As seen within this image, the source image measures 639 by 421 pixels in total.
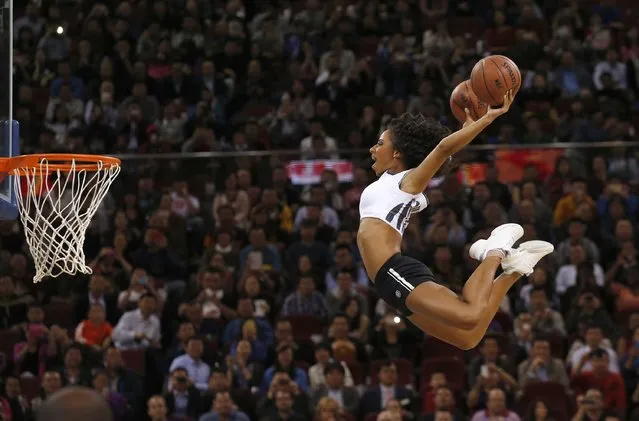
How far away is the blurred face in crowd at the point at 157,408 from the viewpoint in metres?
12.7

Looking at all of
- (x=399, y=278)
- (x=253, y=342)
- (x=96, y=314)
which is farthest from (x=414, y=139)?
(x=96, y=314)

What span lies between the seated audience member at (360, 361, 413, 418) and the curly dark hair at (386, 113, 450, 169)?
5.25 meters

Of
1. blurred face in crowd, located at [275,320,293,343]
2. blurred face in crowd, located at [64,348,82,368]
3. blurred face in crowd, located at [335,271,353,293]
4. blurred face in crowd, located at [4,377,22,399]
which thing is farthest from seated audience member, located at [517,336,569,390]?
blurred face in crowd, located at [4,377,22,399]

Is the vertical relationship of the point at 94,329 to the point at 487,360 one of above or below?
above

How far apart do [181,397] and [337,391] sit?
169cm

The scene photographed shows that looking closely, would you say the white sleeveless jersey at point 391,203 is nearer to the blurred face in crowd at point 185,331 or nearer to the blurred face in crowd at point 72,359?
the blurred face in crowd at point 185,331

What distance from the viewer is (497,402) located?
1251cm

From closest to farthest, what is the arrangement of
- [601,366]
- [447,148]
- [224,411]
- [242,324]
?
[447,148] → [224,411] → [601,366] → [242,324]

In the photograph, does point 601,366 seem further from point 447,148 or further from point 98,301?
point 447,148

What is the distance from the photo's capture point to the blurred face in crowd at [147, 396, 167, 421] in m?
12.7

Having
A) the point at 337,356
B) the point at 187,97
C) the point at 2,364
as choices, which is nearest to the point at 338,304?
the point at 337,356

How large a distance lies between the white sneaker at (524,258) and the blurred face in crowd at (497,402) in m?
4.71

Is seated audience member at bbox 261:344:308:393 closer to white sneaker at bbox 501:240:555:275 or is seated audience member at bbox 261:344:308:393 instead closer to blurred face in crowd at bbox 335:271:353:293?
blurred face in crowd at bbox 335:271:353:293

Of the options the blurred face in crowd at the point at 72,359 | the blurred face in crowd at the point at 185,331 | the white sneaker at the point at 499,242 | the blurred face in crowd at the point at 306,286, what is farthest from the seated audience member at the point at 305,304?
the white sneaker at the point at 499,242
